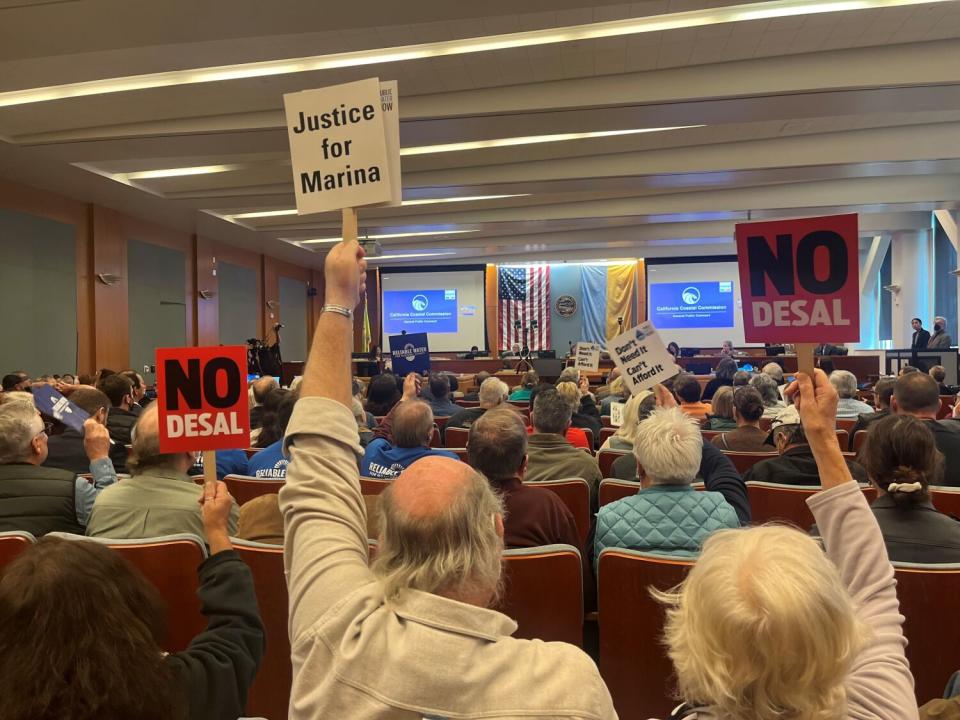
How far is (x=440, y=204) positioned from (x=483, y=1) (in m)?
7.49

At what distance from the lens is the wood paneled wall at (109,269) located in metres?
10.7

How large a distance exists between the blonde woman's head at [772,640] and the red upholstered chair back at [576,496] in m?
1.99

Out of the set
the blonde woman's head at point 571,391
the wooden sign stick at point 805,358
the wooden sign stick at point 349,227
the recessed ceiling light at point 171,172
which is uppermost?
the recessed ceiling light at point 171,172

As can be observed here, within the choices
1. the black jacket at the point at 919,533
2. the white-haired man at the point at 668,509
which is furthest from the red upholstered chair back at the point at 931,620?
the white-haired man at the point at 668,509

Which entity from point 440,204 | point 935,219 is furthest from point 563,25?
point 935,219

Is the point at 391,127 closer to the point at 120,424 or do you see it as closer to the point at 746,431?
the point at 746,431

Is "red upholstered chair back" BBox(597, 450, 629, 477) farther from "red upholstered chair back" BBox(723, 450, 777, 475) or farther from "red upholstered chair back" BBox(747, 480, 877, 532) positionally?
"red upholstered chair back" BBox(747, 480, 877, 532)

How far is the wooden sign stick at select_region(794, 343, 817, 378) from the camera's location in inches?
57.6

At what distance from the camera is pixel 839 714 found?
87 centimetres

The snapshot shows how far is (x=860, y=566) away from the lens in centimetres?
120

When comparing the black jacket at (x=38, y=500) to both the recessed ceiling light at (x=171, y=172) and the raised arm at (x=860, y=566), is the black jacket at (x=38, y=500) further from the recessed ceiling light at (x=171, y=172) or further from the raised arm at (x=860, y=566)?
the recessed ceiling light at (x=171, y=172)

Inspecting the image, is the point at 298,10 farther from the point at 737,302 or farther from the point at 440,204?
the point at 737,302

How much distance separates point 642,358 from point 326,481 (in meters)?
3.46

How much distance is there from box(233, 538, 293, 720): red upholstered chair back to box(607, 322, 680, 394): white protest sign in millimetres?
2756
